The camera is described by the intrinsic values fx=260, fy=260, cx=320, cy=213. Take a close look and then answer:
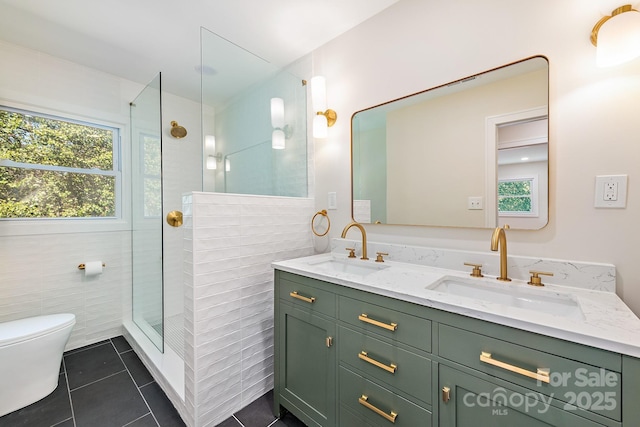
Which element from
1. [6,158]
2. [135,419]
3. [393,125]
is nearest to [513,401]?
[393,125]

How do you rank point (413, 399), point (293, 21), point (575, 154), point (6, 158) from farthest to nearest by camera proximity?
1. point (6, 158)
2. point (293, 21)
3. point (575, 154)
4. point (413, 399)

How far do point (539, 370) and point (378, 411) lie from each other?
1.95 ft

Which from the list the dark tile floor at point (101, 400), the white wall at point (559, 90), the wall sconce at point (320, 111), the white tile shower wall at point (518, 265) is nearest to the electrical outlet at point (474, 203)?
the white wall at point (559, 90)

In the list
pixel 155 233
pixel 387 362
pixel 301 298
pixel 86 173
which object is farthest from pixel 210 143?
pixel 387 362

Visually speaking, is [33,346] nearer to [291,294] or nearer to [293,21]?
[291,294]

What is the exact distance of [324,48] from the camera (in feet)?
6.56

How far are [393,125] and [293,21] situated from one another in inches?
38.8

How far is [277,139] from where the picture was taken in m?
2.01

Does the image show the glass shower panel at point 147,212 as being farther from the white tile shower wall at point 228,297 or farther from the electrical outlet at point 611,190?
the electrical outlet at point 611,190

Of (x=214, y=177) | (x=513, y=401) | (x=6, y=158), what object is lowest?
(x=513, y=401)

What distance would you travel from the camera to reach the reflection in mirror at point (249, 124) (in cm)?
172

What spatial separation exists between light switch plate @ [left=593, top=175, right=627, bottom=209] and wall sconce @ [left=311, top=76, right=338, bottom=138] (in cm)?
146

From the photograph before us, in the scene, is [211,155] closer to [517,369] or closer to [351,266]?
[351,266]

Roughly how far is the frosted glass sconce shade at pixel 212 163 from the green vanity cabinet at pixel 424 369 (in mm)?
846
